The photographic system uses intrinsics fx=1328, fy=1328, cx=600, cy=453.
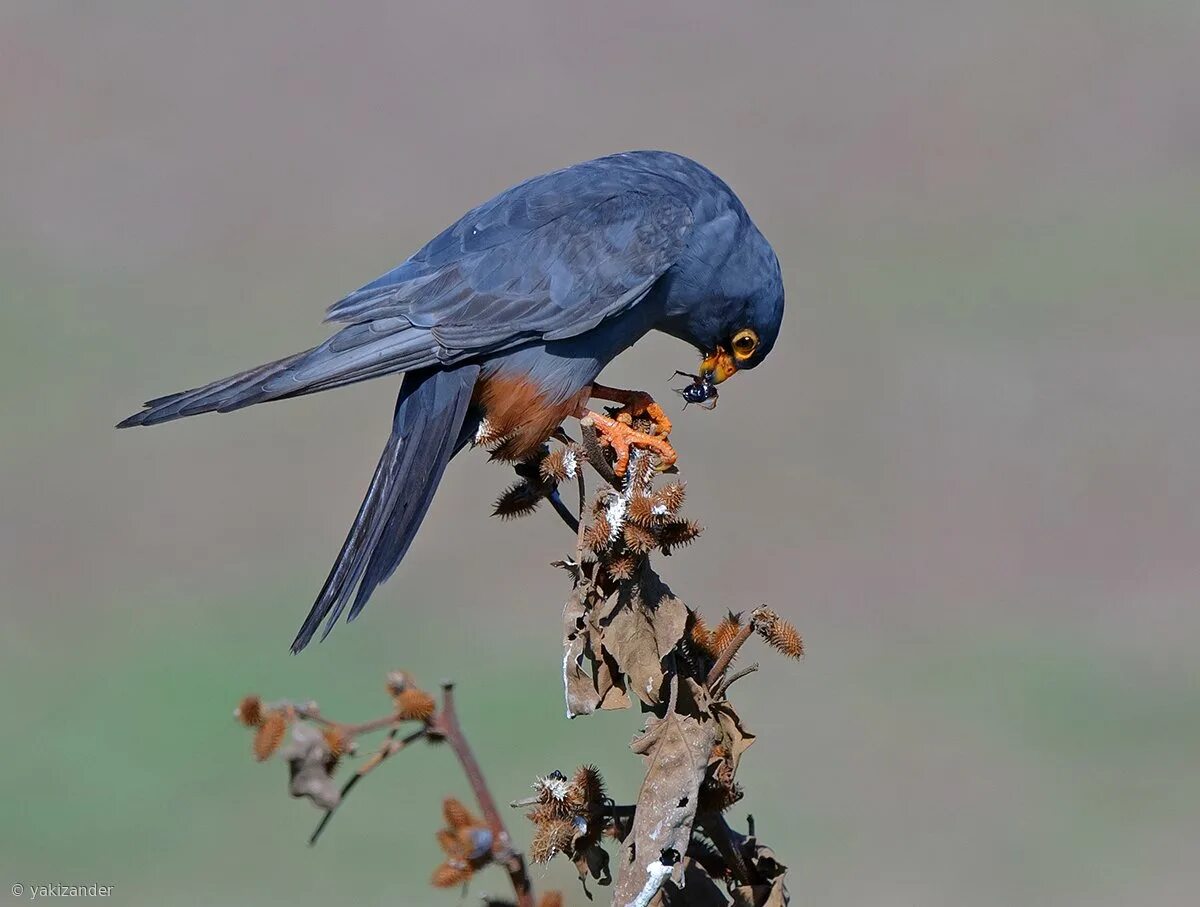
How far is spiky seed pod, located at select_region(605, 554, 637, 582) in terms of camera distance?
2498mm

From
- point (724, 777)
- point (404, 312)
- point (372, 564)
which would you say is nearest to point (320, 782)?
point (724, 777)

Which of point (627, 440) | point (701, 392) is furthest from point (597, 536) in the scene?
point (701, 392)

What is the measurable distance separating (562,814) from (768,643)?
468mm

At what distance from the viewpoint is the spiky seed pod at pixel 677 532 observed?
2.53 m

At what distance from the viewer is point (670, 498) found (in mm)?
2523

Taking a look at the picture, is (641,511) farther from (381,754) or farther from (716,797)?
(381,754)

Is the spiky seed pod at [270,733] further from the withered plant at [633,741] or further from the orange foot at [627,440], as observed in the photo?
the orange foot at [627,440]

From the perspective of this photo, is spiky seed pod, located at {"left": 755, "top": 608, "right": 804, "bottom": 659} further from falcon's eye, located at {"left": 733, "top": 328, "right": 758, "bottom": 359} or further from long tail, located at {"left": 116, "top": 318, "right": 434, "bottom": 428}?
falcon's eye, located at {"left": 733, "top": 328, "right": 758, "bottom": 359}

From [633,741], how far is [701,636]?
298 millimetres

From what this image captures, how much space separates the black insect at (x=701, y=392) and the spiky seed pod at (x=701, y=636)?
86.7 inches

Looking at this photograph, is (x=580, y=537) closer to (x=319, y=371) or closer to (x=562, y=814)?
(x=562, y=814)

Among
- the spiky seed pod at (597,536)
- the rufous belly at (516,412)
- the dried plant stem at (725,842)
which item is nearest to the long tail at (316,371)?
the rufous belly at (516,412)

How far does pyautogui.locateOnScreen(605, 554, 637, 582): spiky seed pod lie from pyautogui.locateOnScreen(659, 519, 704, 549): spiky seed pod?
0.08 meters

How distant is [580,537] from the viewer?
8.21 ft
